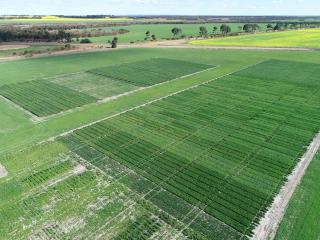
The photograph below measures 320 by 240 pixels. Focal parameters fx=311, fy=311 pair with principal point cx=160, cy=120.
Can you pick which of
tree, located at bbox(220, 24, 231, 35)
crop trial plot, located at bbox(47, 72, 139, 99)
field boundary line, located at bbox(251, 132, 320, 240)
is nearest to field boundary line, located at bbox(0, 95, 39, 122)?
crop trial plot, located at bbox(47, 72, 139, 99)

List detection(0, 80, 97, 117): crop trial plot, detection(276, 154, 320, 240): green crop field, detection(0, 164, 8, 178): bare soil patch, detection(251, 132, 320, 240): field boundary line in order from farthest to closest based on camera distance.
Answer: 1. detection(0, 80, 97, 117): crop trial plot
2. detection(0, 164, 8, 178): bare soil patch
3. detection(251, 132, 320, 240): field boundary line
4. detection(276, 154, 320, 240): green crop field

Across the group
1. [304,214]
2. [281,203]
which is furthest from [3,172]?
[304,214]

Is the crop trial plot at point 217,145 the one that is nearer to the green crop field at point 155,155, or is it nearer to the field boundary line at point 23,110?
the green crop field at point 155,155

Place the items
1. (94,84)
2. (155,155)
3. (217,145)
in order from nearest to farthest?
1. (155,155)
2. (217,145)
3. (94,84)

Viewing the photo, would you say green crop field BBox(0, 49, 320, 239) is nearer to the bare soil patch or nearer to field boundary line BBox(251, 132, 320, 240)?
the bare soil patch

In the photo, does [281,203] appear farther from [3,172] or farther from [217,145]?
[3,172]

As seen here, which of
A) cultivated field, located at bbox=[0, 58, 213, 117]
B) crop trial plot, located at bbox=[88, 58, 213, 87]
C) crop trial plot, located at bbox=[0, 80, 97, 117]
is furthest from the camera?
crop trial plot, located at bbox=[88, 58, 213, 87]

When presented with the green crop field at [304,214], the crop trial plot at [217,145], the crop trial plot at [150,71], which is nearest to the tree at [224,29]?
the crop trial plot at [150,71]

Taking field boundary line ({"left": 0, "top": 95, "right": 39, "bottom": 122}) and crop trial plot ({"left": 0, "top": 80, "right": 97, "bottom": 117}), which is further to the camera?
crop trial plot ({"left": 0, "top": 80, "right": 97, "bottom": 117})
